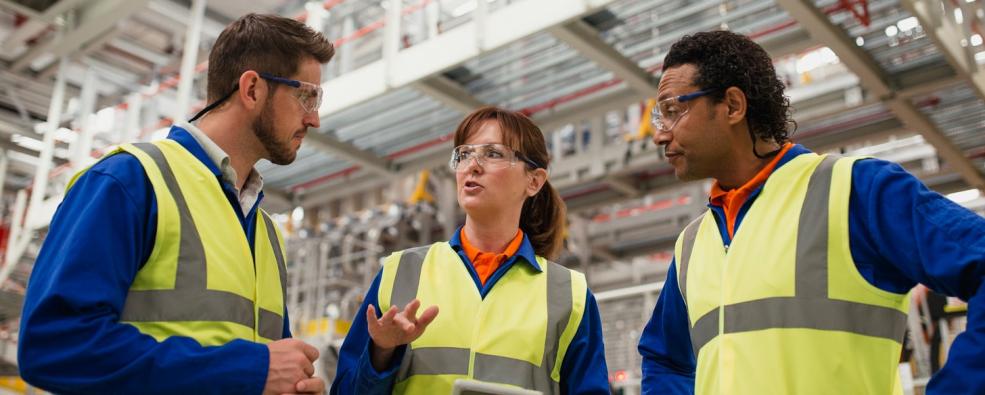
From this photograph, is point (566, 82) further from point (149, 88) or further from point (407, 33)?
point (149, 88)

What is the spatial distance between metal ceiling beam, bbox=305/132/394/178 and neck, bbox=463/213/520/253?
4.65 meters

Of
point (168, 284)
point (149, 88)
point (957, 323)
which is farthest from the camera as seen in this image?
point (149, 88)

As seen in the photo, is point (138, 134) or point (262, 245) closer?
point (262, 245)

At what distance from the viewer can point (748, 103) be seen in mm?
2447

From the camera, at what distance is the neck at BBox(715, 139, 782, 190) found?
2.42m

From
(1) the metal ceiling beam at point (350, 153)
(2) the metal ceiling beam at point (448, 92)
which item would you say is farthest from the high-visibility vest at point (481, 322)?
(1) the metal ceiling beam at point (350, 153)

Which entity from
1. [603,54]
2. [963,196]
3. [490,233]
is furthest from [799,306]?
[963,196]

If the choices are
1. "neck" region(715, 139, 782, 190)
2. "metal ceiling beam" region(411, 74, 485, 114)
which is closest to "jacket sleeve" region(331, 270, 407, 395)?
"neck" region(715, 139, 782, 190)

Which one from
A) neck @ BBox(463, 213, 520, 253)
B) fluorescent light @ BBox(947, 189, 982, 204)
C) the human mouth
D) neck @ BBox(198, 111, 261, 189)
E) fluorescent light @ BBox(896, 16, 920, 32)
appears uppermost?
fluorescent light @ BBox(896, 16, 920, 32)

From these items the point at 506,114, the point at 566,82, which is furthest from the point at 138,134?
the point at 506,114

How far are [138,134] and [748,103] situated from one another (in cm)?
864

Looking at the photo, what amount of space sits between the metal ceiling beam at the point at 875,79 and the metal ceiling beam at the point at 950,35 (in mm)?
455

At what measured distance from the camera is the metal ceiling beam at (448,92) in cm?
650

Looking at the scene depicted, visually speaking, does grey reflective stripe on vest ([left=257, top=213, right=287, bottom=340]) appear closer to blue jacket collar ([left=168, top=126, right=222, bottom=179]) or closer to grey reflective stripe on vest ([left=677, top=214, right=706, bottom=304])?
blue jacket collar ([left=168, top=126, right=222, bottom=179])
